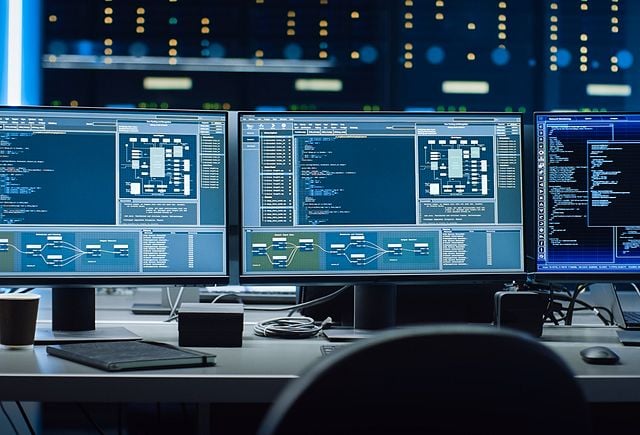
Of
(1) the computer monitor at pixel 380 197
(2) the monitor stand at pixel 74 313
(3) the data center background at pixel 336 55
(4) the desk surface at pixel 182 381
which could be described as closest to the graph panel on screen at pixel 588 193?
(1) the computer monitor at pixel 380 197

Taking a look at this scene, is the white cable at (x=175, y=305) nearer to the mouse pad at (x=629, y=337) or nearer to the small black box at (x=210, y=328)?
the small black box at (x=210, y=328)

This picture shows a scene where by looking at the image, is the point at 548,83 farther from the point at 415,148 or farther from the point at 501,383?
the point at 501,383

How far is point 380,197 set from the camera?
184 centimetres

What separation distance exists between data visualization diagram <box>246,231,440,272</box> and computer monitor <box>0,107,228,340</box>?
0.29ft

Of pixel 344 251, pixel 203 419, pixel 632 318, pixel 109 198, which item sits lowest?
pixel 203 419

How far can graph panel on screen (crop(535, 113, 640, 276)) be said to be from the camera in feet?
6.13

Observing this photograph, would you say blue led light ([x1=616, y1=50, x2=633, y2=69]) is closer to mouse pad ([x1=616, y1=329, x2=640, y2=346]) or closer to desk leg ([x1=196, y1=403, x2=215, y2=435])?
A: mouse pad ([x1=616, y1=329, x2=640, y2=346])

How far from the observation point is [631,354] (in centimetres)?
165

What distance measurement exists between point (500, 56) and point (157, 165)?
9.67 feet

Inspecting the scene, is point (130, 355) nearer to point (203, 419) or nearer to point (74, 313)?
point (203, 419)

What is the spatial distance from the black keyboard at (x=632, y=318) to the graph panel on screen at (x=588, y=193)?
13cm

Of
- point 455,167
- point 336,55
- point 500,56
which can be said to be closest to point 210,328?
point 455,167

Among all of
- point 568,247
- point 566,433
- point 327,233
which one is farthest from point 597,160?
point 566,433

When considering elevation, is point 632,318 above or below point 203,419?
above
